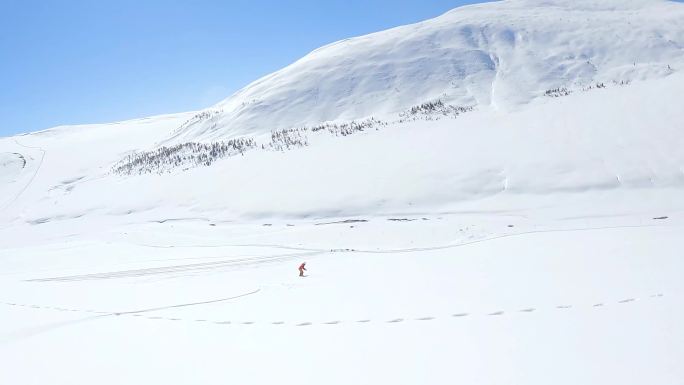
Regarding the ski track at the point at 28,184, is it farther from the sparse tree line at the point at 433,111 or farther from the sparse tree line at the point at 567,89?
the sparse tree line at the point at 567,89

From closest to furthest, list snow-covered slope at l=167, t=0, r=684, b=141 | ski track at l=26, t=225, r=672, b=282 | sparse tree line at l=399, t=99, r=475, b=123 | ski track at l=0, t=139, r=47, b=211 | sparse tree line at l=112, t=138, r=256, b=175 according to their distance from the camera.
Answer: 1. ski track at l=26, t=225, r=672, b=282
2. ski track at l=0, t=139, r=47, b=211
3. sparse tree line at l=399, t=99, r=475, b=123
4. sparse tree line at l=112, t=138, r=256, b=175
5. snow-covered slope at l=167, t=0, r=684, b=141

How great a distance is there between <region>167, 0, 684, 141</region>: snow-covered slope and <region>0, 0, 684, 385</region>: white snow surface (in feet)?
Answer: 2.28

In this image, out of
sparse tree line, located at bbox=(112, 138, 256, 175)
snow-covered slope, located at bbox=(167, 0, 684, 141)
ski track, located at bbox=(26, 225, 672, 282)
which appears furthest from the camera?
snow-covered slope, located at bbox=(167, 0, 684, 141)

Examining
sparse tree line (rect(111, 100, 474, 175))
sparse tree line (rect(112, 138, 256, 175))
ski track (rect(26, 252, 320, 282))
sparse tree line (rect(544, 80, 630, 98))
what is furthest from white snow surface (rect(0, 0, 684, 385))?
sparse tree line (rect(112, 138, 256, 175))

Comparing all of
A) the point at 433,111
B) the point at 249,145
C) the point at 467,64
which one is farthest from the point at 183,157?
the point at 467,64

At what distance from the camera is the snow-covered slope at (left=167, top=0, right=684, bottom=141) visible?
61.8 m

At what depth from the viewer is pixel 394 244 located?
2300cm

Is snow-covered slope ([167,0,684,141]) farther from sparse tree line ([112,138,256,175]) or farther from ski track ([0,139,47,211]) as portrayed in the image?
ski track ([0,139,47,211])

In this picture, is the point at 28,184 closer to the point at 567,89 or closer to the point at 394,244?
the point at 394,244

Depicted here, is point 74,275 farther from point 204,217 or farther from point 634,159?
point 634,159

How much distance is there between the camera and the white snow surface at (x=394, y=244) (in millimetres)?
7242

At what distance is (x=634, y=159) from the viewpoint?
95.0 feet

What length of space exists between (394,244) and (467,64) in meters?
60.1

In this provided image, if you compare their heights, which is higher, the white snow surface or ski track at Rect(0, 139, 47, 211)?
ski track at Rect(0, 139, 47, 211)
